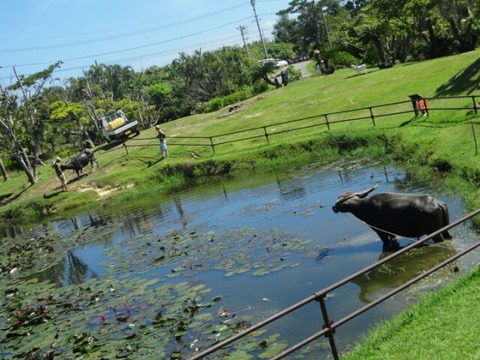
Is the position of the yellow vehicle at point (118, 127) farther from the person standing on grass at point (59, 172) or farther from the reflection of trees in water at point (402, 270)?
the reflection of trees in water at point (402, 270)

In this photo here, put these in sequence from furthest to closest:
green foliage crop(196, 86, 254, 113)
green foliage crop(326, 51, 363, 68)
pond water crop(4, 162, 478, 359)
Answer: green foliage crop(326, 51, 363, 68) → green foliage crop(196, 86, 254, 113) → pond water crop(4, 162, 478, 359)

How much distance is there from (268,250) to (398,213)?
3.98 m

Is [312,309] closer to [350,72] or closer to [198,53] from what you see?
[350,72]

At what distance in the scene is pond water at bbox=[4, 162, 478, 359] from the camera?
1116 cm

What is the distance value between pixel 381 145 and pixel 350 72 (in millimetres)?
24298

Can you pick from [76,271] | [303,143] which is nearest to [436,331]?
[76,271]

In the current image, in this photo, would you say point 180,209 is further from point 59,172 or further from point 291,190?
point 59,172

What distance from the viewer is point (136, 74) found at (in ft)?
285

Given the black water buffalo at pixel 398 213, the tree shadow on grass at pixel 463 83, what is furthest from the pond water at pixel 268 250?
the tree shadow on grass at pixel 463 83

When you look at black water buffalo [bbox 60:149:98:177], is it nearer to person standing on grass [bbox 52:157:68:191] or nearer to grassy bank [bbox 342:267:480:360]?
person standing on grass [bbox 52:157:68:191]

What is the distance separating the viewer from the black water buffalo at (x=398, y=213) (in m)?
12.4

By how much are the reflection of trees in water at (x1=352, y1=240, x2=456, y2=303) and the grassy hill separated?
10.3ft

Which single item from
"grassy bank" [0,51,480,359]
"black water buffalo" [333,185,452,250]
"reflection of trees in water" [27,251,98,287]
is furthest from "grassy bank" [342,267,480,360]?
"reflection of trees in water" [27,251,98,287]

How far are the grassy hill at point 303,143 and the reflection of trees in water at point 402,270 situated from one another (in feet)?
10.3
